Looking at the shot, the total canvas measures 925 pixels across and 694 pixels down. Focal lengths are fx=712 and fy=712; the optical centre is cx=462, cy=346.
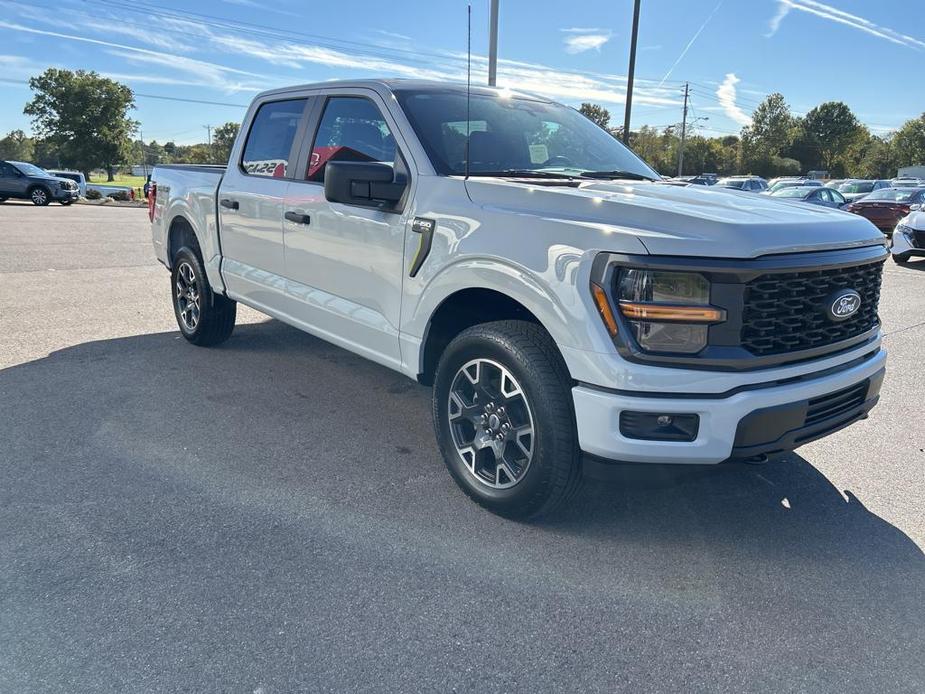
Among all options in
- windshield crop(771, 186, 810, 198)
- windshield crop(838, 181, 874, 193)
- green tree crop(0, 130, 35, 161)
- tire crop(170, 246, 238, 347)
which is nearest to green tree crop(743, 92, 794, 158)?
windshield crop(838, 181, 874, 193)

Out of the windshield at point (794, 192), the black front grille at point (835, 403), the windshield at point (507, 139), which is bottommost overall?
the black front grille at point (835, 403)

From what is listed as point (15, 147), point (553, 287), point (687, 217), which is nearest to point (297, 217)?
point (553, 287)

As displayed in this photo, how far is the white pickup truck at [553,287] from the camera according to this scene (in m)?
2.59

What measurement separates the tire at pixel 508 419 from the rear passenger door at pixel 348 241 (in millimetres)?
527

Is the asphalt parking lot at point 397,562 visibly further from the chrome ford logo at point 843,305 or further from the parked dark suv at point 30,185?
the parked dark suv at point 30,185

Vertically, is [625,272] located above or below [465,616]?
above

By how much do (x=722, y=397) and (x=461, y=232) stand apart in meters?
1.32

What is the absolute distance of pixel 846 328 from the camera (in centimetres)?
304

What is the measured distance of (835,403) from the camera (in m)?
2.95

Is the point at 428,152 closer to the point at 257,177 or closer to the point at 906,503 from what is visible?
the point at 257,177

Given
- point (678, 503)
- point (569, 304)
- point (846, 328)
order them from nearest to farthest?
point (569, 304)
point (846, 328)
point (678, 503)

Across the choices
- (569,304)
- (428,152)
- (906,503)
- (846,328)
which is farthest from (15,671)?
(906,503)

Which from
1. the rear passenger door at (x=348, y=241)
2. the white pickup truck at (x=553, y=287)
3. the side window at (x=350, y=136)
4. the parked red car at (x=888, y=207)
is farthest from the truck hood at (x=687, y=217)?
the parked red car at (x=888, y=207)

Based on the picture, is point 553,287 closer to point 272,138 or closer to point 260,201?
point 260,201
